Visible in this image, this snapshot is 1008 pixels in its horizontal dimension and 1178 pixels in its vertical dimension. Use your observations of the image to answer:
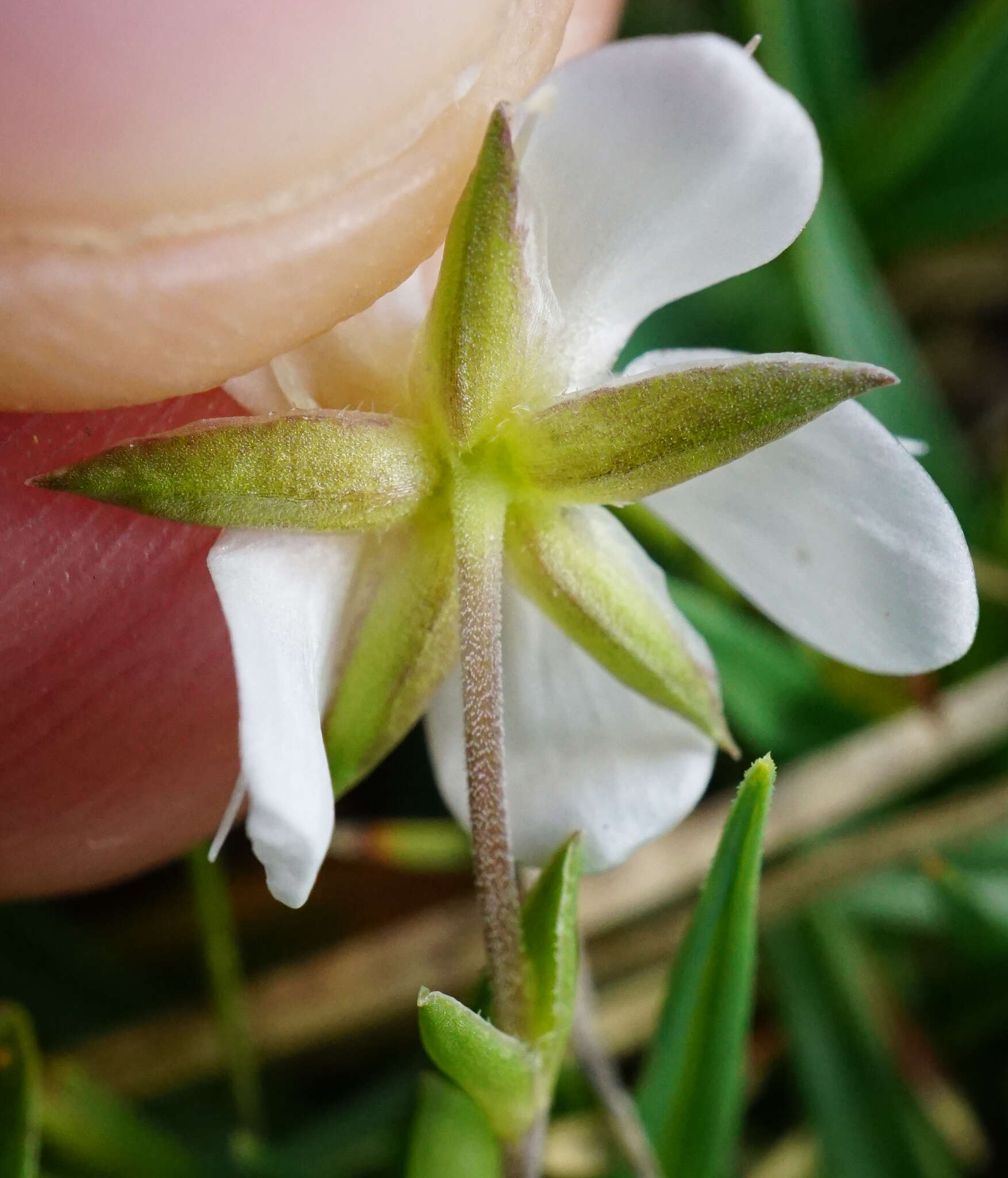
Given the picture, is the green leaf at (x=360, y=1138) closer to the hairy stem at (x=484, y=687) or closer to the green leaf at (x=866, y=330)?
the hairy stem at (x=484, y=687)

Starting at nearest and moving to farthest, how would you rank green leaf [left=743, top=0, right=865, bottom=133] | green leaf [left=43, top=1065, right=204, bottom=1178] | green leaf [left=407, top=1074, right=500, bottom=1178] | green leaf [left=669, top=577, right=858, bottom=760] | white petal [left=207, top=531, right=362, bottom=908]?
white petal [left=207, top=531, right=362, bottom=908], green leaf [left=407, top=1074, right=500, bottom=1178], green leaf [left=43, top=1065, right=204, bottom=1178], green leaf [left=669, top=577, right=858, bottom=760], green leaf [left=743, top=0, right=865, bottom=133]

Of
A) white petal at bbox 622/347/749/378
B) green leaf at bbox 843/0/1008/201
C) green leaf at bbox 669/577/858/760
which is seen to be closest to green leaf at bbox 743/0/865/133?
green leaf at bbox 843/0/1008/201

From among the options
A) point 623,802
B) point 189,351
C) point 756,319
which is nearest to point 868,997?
point 623,802

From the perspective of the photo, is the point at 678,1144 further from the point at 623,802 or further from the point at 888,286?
the point at 888,286

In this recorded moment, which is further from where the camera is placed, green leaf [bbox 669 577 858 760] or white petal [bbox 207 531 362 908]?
green leaf [bbox 669 577 858 760]

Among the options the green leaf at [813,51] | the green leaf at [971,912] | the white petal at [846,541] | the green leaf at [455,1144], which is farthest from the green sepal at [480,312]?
the green leaf at [813,51]

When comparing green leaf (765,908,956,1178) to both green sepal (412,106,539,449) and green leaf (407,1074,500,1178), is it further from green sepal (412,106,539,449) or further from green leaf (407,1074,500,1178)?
green sepal (412,106,539,449)

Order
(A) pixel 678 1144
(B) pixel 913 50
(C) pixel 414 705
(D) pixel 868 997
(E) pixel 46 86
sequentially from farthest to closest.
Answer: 1. (B) pixel 913 50
2. (D) pixel 868 997
3. (A) pixel 678 1144
4. (C) pixel 414 705
5. (E) pixel 46 86
